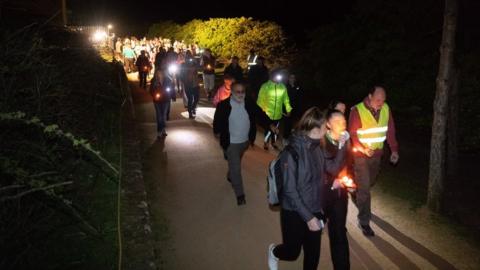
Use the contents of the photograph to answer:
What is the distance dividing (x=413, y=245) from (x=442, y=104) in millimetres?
2212

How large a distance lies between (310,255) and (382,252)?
1.64 metres

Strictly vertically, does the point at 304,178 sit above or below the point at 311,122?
below

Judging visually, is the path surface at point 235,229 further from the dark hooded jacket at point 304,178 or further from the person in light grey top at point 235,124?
the dark hooded jacket at point 304,178

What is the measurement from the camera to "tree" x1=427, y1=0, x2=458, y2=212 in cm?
671

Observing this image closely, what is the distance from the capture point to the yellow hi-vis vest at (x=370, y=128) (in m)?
6.31

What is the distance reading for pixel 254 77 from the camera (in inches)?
596

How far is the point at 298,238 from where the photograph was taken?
4.73m

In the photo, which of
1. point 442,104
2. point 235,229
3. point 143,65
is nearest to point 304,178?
point 235,229

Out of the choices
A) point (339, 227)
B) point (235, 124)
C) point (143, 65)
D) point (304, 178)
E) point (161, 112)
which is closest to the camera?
point (304, 178)

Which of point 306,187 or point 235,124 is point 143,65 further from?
point 306,187

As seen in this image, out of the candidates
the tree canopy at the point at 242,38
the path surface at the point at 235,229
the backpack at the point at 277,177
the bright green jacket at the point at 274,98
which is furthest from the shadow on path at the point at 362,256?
the tree canopy at the point at 242,38

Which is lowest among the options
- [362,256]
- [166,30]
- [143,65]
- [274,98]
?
[362,256]

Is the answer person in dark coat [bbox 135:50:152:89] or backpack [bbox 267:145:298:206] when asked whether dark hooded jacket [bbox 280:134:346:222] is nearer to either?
backpack [bbox 267:145:298:206]

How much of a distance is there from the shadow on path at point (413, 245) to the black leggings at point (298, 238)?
169 cm
